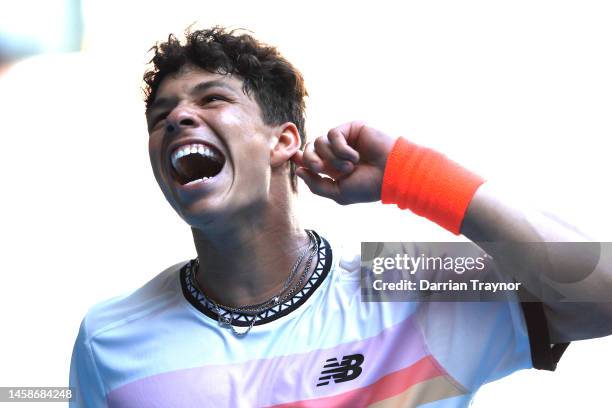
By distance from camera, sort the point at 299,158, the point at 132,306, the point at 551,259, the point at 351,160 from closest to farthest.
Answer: the point at 551,259, the point at 351,160, the point at 299,158, the point at 132,306

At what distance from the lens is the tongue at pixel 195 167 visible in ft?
4.53

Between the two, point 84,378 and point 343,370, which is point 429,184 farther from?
point 84,378

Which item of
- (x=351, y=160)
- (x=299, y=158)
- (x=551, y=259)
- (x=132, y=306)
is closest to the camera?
(x=551, y=259)

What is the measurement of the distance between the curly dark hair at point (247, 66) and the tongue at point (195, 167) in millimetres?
140

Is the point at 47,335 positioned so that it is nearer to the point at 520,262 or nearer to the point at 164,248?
the point at 164,248


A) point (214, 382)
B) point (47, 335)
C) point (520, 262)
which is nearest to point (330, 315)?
point (214, 382)

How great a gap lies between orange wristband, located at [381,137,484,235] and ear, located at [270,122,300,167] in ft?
1.04

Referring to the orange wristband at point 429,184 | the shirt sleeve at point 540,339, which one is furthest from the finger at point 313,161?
the shirt sleeve at point 540,339

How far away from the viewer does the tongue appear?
138 centimetres

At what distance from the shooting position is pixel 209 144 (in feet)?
4.24

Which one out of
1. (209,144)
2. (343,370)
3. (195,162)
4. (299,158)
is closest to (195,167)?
(195,162)

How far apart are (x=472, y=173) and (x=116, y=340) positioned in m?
0.67

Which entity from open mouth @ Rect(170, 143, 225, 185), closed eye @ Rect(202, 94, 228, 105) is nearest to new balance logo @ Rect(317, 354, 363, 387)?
open mouth @ Rect(170, 143, 225, 185)

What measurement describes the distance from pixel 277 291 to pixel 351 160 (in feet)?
0.99
